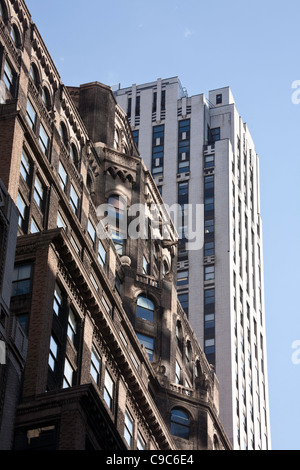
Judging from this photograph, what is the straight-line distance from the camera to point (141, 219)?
8425cm

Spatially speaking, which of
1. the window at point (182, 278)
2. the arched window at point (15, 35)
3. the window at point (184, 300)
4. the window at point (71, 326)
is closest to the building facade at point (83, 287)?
the window at point (71, 326)

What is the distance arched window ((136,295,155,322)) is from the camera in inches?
3091

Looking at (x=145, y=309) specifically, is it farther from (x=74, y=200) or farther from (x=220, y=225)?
(x=220, y=225)

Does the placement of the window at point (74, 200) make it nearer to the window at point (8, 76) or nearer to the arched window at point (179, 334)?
the window at point (8, 76)

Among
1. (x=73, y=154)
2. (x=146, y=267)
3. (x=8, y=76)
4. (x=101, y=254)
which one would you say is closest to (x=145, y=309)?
(x=146, y=267)

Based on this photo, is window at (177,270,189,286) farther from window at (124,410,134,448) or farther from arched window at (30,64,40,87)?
window at (124,410,134,448)

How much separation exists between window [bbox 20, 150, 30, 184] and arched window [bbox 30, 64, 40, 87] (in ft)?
37.4

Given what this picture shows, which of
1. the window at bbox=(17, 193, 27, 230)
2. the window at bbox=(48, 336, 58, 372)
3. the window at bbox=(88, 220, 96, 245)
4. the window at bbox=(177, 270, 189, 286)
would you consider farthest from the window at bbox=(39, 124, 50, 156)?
the window at bbox=(177, 270, 189, 286)

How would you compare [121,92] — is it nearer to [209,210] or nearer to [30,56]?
[209,210]

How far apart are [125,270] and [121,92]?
7349 cm

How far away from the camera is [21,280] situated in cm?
5669

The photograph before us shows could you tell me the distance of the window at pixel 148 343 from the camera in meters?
77.2
